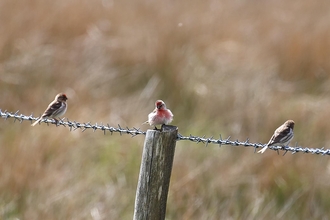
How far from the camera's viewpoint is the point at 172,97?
827 centimetres

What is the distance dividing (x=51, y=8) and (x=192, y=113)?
3.03 m

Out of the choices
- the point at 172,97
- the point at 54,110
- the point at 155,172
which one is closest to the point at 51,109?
the point at 54,110

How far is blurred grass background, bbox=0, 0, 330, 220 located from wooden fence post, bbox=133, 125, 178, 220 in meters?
2.39

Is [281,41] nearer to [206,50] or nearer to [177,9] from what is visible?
[206,50]

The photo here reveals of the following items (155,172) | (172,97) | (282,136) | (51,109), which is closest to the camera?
(155,172)

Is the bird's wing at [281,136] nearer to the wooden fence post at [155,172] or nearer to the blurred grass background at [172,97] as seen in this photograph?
the wooden fence post at [155,172]

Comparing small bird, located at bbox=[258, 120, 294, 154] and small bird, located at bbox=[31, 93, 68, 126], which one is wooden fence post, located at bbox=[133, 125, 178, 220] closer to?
small bird, located at bbox=[258, 120, 294, 154]

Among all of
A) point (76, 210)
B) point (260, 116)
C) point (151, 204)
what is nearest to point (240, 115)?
point (260, 116)

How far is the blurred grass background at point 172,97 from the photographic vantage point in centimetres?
599

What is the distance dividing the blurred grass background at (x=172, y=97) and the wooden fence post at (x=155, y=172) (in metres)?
2.39

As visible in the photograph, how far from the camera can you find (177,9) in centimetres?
1040

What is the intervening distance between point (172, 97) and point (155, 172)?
4989 millimetres

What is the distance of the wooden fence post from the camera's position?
129 inches

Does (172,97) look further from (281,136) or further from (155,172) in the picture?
(155,172)
